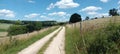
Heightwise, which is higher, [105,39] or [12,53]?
[105,39]

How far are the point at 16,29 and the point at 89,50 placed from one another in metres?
131

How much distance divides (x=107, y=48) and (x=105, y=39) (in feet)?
2.15

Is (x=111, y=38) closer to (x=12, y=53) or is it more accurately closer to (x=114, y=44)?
(x=114, y=44)

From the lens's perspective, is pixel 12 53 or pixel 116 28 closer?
pixel 116 28

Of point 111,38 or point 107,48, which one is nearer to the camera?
point 107,48

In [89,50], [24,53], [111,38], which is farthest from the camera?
[24,53]

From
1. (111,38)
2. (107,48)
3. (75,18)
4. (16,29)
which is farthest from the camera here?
(16,29)

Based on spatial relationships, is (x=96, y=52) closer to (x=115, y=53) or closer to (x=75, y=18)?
(x=115, y=53)

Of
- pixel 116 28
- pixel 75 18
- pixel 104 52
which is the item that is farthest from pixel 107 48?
pixel 75 18

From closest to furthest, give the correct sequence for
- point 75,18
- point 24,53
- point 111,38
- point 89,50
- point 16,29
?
1. point 89,50
2. point 111,38
3. point 24,53
4. point 75,18
5. point 16,29

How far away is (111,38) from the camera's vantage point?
11094mm

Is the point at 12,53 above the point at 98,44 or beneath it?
beneath

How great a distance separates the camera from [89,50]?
8.78m

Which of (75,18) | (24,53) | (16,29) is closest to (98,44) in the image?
(24,53)
